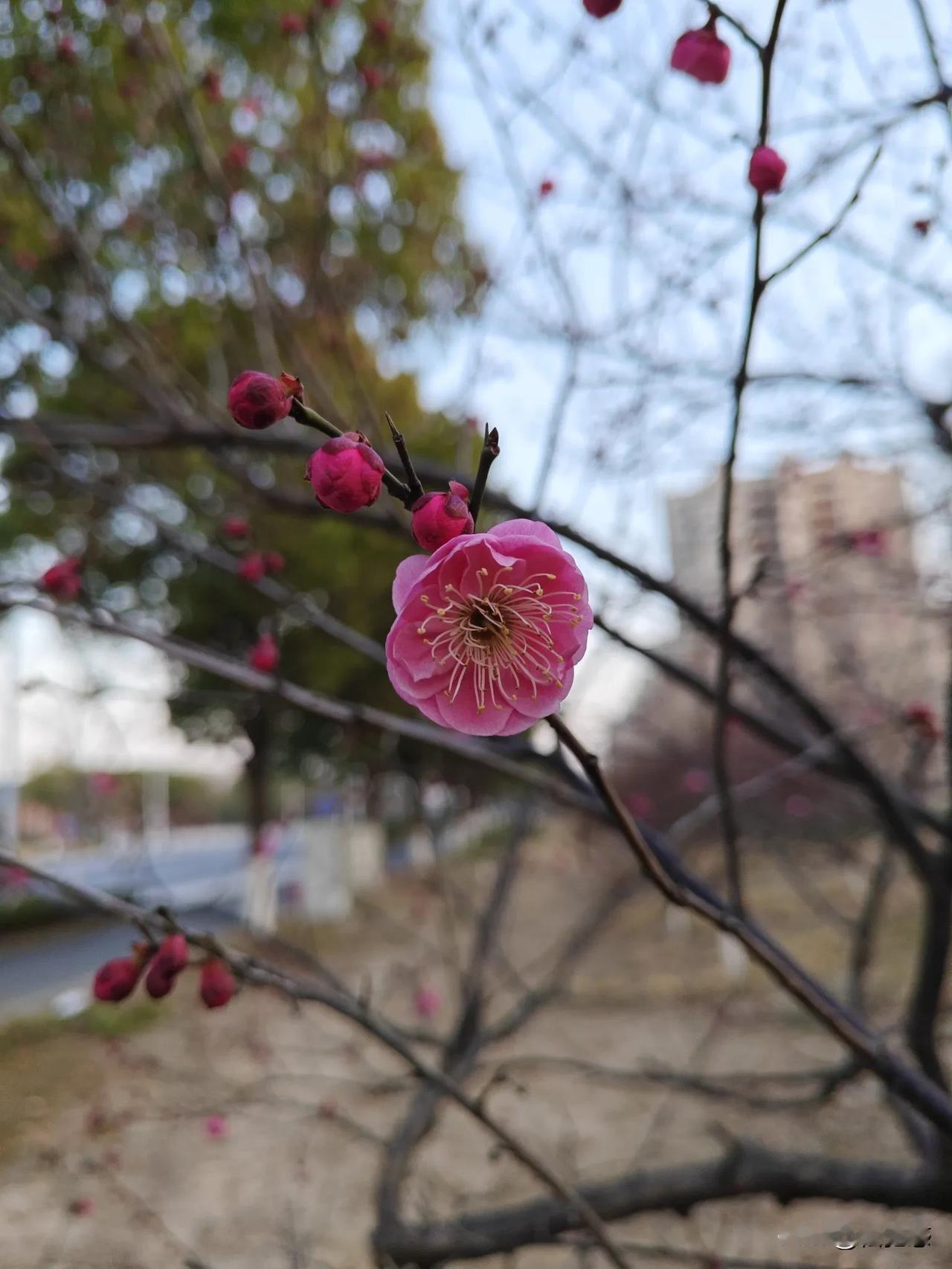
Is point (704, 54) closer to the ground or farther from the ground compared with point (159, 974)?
farther from the ground

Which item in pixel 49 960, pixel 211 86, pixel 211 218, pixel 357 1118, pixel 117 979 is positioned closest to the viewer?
pixel 117 979

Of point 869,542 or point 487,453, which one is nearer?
point 487,453

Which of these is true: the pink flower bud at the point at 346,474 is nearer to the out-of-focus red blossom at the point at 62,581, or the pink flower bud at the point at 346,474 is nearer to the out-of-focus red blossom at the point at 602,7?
the out-of-focus red blossom at the point at 602,7

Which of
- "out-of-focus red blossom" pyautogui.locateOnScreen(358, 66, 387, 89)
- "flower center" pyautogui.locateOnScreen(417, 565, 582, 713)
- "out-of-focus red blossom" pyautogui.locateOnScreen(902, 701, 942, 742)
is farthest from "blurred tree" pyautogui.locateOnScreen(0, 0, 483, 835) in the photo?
"out-of-focus red blossom" pyautogui.locateOnScreen(902, 701, 942, 742)

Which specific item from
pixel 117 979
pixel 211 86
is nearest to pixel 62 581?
pixel 117 979

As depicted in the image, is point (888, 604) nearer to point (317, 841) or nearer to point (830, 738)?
point (830, 738)

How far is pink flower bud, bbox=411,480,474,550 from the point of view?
1.99 feet

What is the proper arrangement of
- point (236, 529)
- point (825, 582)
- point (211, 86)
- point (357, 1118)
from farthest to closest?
1. point (357, 1118)
2. point (825, 582)
3. point (211, 86)
4. point (236, 529)

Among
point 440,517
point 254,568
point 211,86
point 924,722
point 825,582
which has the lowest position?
point 440,517

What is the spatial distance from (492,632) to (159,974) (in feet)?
1.72

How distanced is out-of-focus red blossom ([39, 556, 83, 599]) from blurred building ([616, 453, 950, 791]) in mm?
1257

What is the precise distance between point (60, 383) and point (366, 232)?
3004 mm

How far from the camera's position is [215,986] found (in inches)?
39.7

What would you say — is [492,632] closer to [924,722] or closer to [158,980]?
[158,980]
